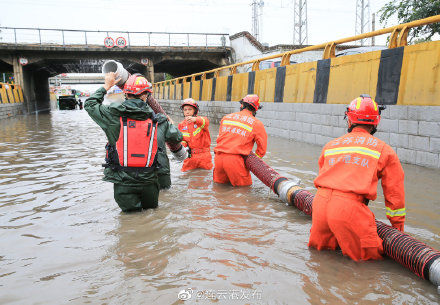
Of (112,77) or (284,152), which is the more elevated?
(112,77)

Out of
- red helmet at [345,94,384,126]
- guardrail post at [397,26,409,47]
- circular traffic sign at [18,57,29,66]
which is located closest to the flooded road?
red helmet at [345,94,384,126]

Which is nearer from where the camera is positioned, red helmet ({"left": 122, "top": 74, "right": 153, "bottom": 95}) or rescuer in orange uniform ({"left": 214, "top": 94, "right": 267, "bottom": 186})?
red helmet ({"left": 122, "top": 74, "right": 153, "bottom": 95})

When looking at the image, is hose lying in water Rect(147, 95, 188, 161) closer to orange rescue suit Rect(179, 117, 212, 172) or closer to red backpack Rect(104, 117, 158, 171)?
Answer: red backpack Rect(104, 117, 158, 171)

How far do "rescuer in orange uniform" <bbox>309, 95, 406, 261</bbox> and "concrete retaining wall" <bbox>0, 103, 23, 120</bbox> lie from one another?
22.4 meters

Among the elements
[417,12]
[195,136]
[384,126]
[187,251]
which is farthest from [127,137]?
[417,12]

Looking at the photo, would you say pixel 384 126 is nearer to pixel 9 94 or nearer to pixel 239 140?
pixel 239 140

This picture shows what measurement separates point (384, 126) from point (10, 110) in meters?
23.4

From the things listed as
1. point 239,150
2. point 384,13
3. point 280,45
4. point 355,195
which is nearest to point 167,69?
point 280,45

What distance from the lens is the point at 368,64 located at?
25.3ft

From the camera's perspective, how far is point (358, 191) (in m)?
3.07

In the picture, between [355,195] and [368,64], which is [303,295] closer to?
[355,195]

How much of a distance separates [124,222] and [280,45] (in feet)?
76.2

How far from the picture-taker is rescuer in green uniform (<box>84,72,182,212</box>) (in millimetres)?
4086

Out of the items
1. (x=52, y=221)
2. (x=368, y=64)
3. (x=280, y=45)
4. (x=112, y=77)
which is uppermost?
(x=280, y=45)
